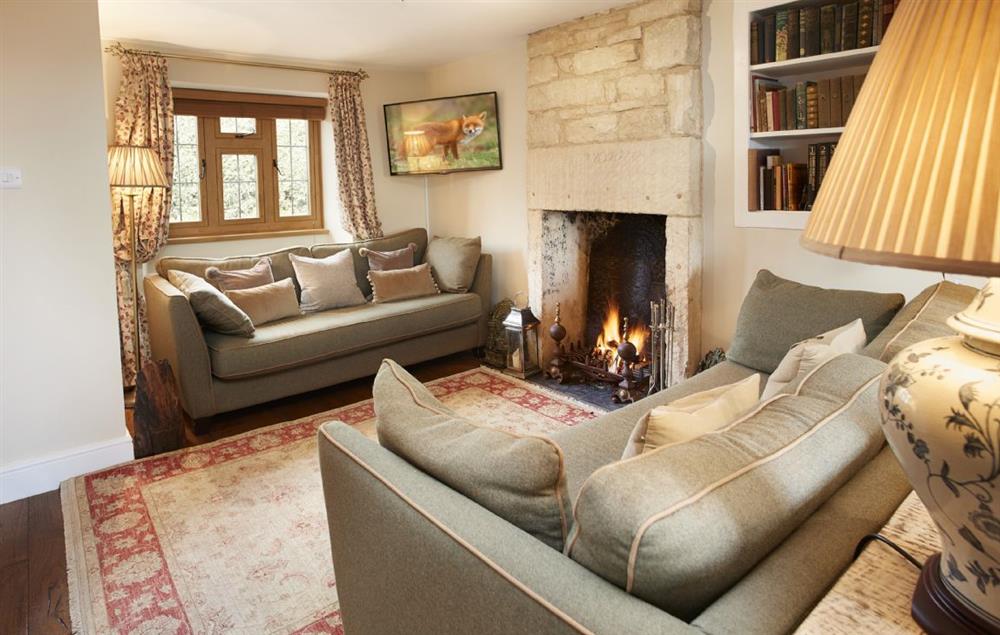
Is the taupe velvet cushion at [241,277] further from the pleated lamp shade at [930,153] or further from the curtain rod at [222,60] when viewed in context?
the pleated lamp shade at [930,153]

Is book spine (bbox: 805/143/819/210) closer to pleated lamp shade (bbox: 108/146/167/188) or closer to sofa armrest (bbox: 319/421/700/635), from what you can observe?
sofa armrest (bbox: 319/421/700/635)

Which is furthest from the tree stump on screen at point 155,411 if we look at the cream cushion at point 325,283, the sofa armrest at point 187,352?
the cream cushion at point 325,283

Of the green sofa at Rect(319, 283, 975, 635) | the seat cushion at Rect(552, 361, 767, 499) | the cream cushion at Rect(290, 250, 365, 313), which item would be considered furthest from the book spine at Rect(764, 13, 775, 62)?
the cream cushion at Rect(290, 250, 365, 313)

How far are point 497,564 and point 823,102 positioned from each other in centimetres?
278

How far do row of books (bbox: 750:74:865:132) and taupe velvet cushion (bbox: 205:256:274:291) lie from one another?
316cm

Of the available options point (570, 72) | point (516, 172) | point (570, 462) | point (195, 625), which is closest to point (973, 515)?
point (570, 462)

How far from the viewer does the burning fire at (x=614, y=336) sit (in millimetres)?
4305

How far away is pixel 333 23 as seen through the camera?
3.88 meters

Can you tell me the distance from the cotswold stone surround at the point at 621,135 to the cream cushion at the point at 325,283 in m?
1.33

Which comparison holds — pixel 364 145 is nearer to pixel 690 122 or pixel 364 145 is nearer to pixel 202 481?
pixel 690 122

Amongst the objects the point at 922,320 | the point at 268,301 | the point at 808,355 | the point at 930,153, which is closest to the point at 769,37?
the point at 922,320

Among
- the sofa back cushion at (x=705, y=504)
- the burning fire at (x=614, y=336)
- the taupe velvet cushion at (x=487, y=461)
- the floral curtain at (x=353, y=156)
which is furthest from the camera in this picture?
the floral curtain at (x=353, y=156)

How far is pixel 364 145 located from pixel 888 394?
502 centimetres

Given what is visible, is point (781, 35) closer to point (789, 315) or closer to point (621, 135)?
point (621, 135)
